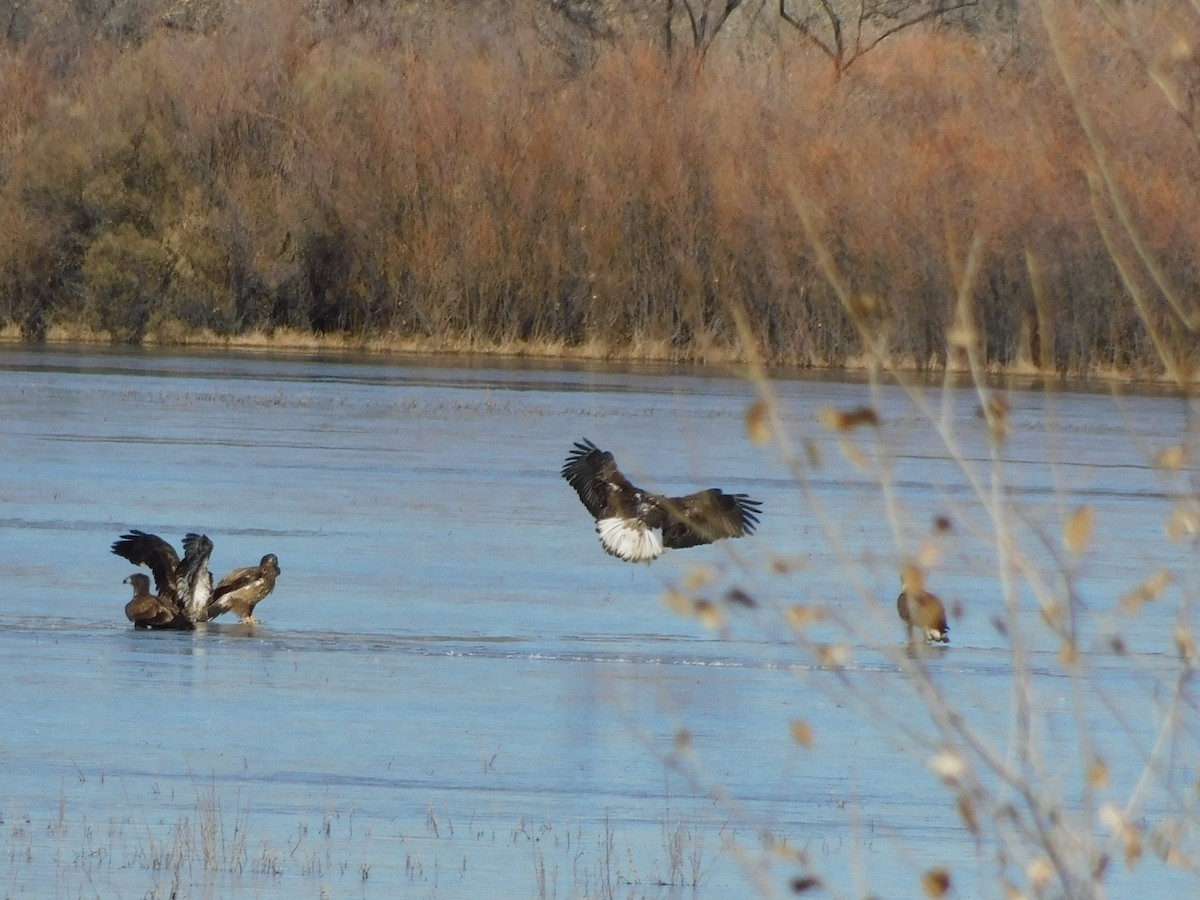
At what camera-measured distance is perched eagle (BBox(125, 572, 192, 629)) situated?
1118 centimetres

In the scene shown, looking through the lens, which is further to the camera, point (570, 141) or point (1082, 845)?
point (570, 141)

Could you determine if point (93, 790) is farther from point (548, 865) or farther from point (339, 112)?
point (339, 112)

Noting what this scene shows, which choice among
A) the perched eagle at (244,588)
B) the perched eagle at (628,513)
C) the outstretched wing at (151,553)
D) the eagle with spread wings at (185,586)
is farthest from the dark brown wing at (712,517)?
the outstretched wing at (151,553)

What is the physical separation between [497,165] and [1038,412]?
1615 centimetres

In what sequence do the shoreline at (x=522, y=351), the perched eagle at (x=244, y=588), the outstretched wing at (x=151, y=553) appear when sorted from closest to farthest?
the outstretched wing at (x=151, y=553), the perched eagle at (x=244, y=588), the shoreline at (x=522, y=351)

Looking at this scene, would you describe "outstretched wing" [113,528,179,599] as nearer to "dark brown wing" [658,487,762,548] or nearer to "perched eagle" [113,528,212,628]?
"perched eagle" [113,528,212,628]

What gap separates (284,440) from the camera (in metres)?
22.0

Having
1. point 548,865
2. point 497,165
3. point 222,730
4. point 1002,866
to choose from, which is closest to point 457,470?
point 222,730

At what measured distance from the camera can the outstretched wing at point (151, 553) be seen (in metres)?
11.2

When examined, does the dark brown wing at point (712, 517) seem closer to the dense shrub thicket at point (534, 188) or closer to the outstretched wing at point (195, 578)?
the outstretched wing at point (195, 578)

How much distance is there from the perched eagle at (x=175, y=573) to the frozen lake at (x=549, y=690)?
18 centimetres

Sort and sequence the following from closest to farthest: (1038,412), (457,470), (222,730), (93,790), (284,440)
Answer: (93,790)
(222,730)
(457,470)
(284,440)
(1038,412)

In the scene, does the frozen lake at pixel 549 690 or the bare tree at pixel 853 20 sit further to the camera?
the bare tree at pixel 853 20

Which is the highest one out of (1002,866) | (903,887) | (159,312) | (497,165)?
(497,165)
